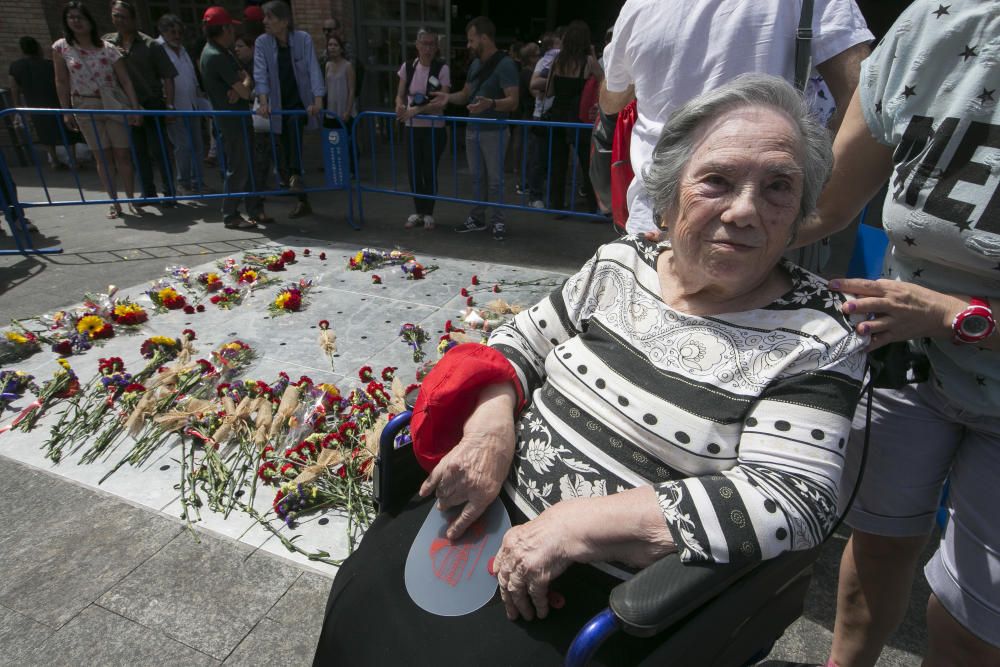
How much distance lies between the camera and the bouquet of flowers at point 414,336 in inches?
156

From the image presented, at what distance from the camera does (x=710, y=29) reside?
1993 mm

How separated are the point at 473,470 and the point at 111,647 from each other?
4.76ft

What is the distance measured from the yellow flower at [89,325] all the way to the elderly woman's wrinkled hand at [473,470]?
3479 mm

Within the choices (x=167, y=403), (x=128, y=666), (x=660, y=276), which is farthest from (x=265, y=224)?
(x=660, y=276)

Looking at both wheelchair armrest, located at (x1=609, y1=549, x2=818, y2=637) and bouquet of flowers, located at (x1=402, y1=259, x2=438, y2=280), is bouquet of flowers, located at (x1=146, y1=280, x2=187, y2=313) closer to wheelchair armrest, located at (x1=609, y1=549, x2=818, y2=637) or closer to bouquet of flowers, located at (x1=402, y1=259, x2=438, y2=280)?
bouquet of flowers, located at (x1=402, y1=259, x2=438, y2=280)

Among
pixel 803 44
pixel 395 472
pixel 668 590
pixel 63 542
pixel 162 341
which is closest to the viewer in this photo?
pixel 668 590

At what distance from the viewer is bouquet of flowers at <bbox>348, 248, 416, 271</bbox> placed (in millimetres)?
5453

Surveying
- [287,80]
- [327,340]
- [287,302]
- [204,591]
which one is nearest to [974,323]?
[204,591]

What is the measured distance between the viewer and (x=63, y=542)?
7.81 ft

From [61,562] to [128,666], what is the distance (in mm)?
625

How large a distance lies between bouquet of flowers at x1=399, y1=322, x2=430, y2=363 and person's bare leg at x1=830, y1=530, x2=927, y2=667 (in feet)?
8.68

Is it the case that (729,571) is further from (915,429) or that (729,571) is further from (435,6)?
(435,6)

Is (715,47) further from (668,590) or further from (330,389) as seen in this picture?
(330,389)

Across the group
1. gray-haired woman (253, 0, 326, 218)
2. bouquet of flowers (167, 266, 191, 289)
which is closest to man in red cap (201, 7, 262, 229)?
gray-haired woman (253, 0, 326, 218)
